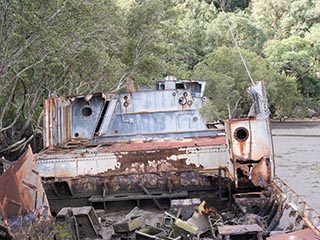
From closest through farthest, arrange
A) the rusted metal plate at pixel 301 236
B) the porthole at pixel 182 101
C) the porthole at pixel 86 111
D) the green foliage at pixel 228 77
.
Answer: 1. the rusted metal plate at pixel 301 236
2. the porthole at pixel 86 111
3. the porthole at pixel 182 101
4. the green foliage at pixel 228 77

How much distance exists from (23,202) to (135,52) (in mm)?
21627

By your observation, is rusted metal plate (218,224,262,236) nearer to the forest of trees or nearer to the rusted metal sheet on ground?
the rusted metal sheet on ground

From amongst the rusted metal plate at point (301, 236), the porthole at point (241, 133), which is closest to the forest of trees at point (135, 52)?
the porthole at point (241, 133)

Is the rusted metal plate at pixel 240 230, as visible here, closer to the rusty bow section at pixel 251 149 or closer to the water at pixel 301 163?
the rusty bow section at pixel 251 149

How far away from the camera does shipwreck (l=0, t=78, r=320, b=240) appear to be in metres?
4.93

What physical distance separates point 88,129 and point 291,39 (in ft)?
141

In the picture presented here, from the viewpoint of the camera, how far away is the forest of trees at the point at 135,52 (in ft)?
43.8

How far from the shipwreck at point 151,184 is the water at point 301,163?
6.16 meters

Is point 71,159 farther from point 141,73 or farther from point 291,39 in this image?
point 291,39

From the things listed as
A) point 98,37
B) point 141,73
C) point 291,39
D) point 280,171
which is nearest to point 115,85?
point 141,73

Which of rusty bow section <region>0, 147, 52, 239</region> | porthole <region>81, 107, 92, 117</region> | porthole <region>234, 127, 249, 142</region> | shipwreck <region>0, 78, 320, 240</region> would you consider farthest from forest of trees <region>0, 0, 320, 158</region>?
rusty bow section <region>0, 147, 52, 239</region>

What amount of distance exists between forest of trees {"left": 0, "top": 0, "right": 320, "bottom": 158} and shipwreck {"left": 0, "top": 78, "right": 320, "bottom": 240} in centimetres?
425

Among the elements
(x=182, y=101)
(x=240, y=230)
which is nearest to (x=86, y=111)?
(x=182, y=101)

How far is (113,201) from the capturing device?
285 inches
